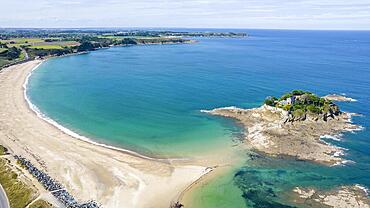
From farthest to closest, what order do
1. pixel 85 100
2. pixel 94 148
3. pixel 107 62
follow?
pixel 107 62
pixel 85 100
pixel 94 148

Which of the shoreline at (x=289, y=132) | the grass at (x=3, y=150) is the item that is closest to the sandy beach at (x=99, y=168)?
the grass at (x=3, y=150)

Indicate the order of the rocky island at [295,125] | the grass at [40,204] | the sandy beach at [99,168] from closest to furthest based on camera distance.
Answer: the grass at [40,204], the sandy beach at [99,168], the rocky island at [295,125]

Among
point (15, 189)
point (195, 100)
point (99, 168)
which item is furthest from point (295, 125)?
point (15, 189)

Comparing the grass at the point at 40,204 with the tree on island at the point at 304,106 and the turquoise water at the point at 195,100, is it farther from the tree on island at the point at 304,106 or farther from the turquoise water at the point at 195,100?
the tree on island at the point at 304,106

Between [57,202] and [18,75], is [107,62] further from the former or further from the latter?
[57,202]

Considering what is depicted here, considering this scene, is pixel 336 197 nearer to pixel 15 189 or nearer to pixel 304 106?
pixel 304 106

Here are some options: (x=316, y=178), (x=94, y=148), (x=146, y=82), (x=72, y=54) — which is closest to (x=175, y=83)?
(x=146, y=82)
